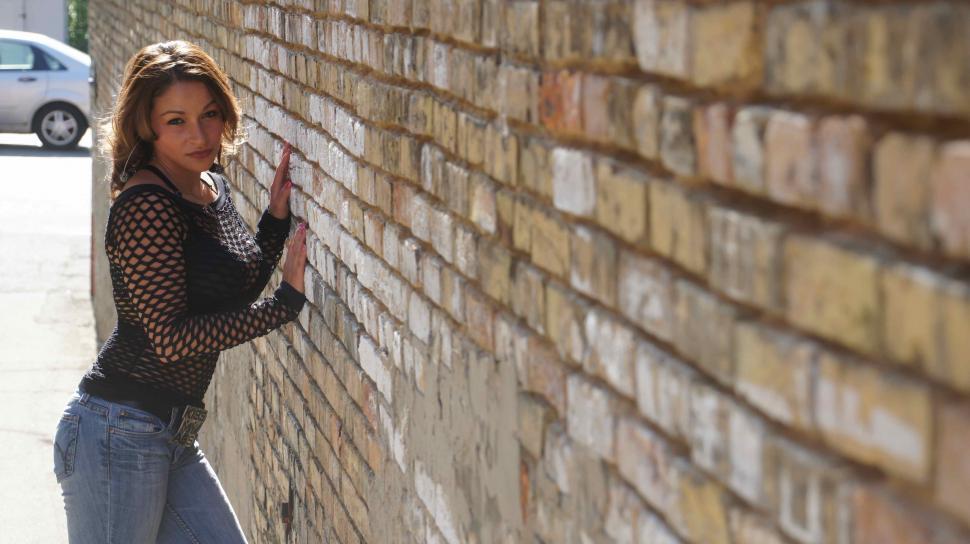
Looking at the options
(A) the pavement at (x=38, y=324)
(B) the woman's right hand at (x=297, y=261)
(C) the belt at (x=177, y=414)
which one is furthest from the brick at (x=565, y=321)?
(A) the pavement at (x=38, y=324)

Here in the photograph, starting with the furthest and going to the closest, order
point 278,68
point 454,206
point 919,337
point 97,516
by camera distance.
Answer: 1. point 278,68
2. point 97,516
3. point 454,206
4. point 919,337

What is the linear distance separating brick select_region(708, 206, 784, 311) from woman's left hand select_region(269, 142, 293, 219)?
265cm

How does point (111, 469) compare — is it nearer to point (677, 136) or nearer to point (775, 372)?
point (677, 136)

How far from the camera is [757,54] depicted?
1288mm

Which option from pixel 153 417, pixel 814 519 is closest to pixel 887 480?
pixel 814 519

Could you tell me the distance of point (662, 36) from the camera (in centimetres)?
149

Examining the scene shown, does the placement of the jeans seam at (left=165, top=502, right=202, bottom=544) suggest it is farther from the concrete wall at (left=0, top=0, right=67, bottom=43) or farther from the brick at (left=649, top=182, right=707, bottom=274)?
the concrete wall at (left=0, top=0, right=67, bottom=43)

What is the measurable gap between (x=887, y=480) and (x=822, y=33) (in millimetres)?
390

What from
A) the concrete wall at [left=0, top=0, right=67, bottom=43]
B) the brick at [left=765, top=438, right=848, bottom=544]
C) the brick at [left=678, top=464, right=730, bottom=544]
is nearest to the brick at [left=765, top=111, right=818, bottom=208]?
the brick at [left=765, top=438, right=848, bottom=544]

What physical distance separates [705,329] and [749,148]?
0.72ft

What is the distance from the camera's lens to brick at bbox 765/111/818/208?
3.87 feet

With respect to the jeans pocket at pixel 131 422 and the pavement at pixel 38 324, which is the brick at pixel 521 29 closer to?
the jeans pocket at pixel 131 422

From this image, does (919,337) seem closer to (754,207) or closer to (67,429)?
(754,207)

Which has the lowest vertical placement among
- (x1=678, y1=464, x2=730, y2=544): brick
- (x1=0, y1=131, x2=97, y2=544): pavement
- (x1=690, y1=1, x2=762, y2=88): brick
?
(x1=0, y1=131, x2=97, y2=544): pavement
